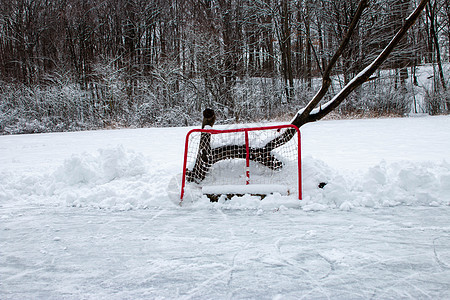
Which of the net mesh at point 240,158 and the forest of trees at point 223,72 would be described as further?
the forest of trees at point 223,72

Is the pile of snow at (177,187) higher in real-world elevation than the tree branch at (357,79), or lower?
lower

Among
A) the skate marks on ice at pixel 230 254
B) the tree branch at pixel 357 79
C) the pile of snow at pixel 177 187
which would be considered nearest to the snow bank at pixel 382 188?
the pile of snow at pixel 177 187

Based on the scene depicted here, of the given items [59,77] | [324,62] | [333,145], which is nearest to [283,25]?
[324,62]

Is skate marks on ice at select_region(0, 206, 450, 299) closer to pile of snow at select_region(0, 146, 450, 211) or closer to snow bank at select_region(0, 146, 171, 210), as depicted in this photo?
pile of snow at select_region(0, 146, 450, 211)

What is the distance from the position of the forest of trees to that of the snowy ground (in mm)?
10877

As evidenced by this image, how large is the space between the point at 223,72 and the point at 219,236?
14491mm

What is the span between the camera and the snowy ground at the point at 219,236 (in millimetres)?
2234

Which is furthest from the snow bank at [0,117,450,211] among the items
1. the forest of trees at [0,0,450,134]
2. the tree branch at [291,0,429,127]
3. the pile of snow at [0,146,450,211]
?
the forest of trees at [0,0,450,134]

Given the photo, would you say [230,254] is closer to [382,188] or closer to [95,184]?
[382,188]

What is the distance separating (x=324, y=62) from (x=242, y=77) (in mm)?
5890

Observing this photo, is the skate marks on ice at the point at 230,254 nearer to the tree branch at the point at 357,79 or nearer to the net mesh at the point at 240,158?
the net mesh at the point at 240,158

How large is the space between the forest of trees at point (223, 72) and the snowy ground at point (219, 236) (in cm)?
1088

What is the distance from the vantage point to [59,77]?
18.5 m

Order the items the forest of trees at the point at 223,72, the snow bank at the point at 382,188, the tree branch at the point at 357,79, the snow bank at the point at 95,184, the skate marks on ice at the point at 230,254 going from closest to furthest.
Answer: the skate marks on ice at the point at 230,254
the snow bank at the point at 382,188
the snow bank at the point at 95,184
the tree branch at the point at 357,79
the forest of trees at the point at 223,72
